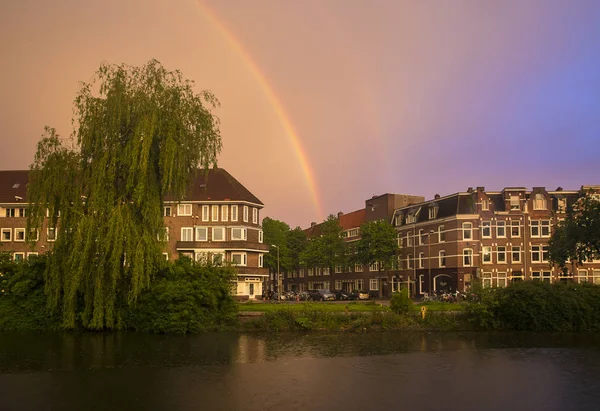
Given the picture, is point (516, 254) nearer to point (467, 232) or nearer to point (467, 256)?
point (467, 256)

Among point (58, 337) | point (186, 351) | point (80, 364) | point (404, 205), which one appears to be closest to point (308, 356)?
point (186, 351)

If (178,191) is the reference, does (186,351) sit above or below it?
below

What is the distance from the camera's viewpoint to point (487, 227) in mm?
82688

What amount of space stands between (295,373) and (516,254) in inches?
2512

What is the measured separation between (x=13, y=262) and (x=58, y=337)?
10.7 metres

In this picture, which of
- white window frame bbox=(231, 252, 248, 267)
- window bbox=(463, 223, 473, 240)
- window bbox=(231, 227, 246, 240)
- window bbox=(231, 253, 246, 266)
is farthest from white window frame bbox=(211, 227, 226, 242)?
window bbox=(463, 223, 473, 240)

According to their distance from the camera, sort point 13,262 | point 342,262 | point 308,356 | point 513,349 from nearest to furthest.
Answer: point 308,356, point 513,349, point 13,262, point 342,262

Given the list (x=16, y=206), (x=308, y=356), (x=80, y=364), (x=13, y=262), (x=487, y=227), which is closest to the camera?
(x=80, y=364)

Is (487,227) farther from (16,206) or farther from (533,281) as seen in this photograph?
(16,206)

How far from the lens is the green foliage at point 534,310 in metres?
47.3

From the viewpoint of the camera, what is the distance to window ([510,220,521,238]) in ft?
271

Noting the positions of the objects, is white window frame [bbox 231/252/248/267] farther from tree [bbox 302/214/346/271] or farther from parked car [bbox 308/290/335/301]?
tree [bbox 302/214/346/271]

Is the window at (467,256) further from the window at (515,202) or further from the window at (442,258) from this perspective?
the window at (515,202)

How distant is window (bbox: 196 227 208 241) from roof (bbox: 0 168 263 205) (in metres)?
4.15
